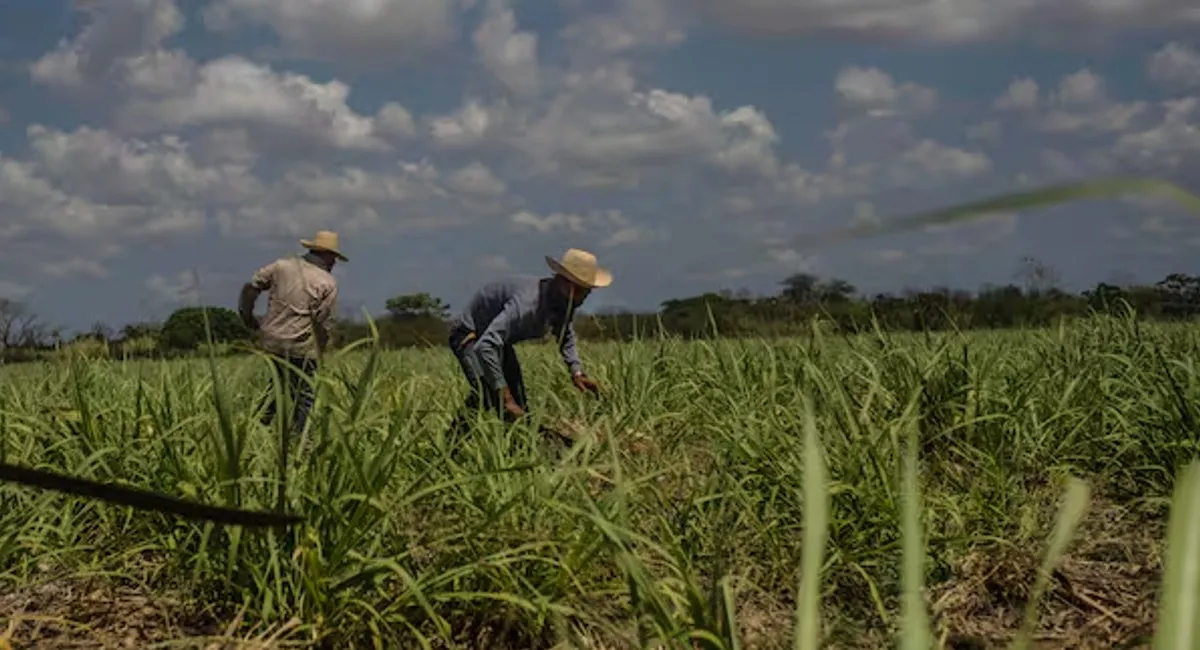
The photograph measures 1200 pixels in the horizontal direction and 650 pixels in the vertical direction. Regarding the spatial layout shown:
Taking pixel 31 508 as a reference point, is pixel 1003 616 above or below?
below

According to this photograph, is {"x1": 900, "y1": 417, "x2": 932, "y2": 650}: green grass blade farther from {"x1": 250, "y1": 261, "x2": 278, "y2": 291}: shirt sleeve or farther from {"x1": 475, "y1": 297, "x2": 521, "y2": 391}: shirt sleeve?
{"x1": 250, "y1": 261, "x2": 278, "y2": 291}: shirt sleeve

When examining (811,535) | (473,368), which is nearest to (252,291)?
(473,368)

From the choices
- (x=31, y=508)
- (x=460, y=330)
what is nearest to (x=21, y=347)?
(x=460, y=330)

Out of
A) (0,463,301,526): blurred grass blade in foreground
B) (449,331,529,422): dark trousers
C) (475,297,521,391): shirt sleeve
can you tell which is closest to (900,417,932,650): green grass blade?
(0,463,301,526): blurred grass blade in foreground

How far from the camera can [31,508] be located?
377 centimetres

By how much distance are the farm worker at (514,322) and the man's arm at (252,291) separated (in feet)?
4.43

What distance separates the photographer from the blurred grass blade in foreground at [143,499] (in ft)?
1.60

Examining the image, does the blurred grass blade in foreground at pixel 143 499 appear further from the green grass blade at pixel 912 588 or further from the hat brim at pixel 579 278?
the hat brim at pixel 579 278

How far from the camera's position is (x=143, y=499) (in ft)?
1.61

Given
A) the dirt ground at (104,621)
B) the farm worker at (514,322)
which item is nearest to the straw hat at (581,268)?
the farm worker at (514,322)

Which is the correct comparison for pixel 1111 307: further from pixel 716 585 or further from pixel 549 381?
pixel 716 585

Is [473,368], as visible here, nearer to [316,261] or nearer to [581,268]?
[581,268]

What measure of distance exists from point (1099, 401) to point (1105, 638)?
203 cm

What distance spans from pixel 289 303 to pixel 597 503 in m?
4.61
